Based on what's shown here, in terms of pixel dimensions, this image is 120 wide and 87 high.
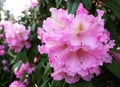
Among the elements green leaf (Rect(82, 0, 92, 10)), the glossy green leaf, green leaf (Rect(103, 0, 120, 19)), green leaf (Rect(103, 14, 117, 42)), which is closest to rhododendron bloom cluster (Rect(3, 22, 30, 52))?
the glossy green leaf

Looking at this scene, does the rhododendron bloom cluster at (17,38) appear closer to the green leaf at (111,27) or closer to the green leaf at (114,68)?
the green leaf at (111,27)

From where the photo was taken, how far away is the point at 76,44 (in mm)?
1328

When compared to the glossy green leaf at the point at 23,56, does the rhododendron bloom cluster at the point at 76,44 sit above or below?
above

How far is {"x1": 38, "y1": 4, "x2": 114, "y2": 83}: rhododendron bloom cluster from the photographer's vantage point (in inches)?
52.9

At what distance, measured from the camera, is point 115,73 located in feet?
4.86

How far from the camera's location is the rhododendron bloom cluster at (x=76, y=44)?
4.41ft

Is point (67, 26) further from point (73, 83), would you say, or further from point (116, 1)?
point (116, 1)

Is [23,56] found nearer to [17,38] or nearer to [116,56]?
[17,38]

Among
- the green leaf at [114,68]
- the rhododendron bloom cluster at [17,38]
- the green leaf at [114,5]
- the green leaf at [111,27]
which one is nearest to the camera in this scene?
the green leaf at [114,68]

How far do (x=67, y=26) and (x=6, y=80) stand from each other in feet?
13.6

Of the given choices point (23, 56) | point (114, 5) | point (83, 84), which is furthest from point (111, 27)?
point (23, 56)

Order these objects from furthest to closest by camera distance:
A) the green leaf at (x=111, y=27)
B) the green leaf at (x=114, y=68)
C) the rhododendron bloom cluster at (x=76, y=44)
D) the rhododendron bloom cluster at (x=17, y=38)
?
the rhododendron bloom cluster at (x=17, y=38), the green leaf at (x=111, y=27), the green leaf at (x=114, y=68), the rhododendron bloom cluster at (x=76, y=44)

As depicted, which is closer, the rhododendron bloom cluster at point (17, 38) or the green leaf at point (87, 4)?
the green leaf at point (87, 4)

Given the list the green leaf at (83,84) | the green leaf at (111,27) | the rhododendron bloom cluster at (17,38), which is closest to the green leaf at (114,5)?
the green leaf at (111,27)
